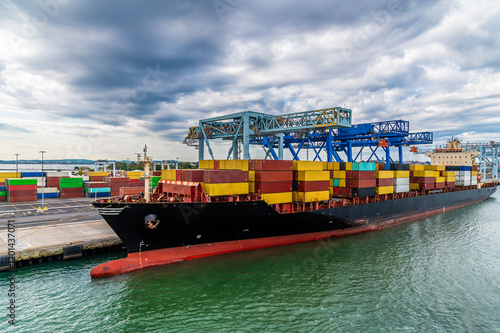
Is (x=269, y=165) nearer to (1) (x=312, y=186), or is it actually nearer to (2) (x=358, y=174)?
(1) (x=312, y=186)

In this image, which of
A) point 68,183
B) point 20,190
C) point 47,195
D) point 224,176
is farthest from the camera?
point 68,183

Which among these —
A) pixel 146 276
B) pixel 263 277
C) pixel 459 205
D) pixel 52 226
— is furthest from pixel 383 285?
pixel 459 205

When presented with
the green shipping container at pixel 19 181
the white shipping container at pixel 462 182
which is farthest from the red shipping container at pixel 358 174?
the green shipping container at pixel 19 181

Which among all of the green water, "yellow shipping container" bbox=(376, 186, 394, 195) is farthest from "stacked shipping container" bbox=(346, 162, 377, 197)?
the green water

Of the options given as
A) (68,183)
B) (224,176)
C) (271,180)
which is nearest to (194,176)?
(224,176)

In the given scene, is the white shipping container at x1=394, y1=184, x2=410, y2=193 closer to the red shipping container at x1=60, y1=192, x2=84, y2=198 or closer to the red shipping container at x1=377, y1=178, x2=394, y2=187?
the red shipping container at x1=377, y1=178, x2=394, y2=187

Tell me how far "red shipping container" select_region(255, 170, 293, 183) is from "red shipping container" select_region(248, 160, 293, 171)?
333mm

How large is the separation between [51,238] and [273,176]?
1889cm

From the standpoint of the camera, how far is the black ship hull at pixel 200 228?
17422mm

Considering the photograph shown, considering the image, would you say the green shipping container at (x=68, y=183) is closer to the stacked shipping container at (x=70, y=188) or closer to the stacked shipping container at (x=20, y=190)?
the stacked shipping container at (x=70, y=188)

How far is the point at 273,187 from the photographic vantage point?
22328mm

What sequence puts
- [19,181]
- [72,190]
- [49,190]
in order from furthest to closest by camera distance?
[72,190] → [49,190] → [19,181]

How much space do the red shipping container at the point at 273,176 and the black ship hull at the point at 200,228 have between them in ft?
7.24

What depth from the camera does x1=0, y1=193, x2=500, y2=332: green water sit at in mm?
12406
